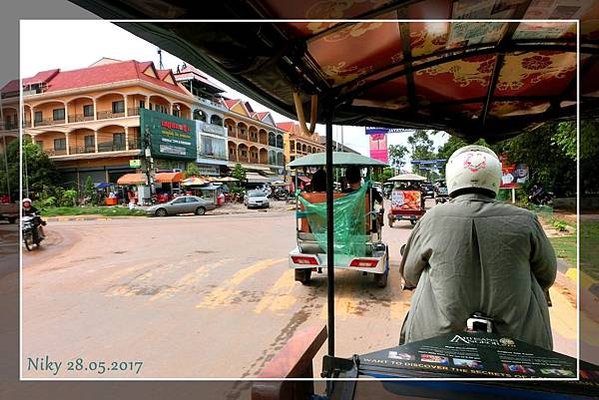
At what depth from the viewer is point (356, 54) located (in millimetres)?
1898

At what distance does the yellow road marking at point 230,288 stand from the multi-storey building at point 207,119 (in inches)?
85.8

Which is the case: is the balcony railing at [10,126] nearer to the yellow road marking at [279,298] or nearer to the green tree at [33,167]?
the green tree at [33,167]

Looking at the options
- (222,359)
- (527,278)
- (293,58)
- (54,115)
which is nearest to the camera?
(527,278)

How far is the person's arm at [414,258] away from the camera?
4.79ft

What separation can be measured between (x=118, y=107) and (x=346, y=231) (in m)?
3.44

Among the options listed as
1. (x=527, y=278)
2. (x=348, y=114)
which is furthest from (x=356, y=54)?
(x=527, y=278)

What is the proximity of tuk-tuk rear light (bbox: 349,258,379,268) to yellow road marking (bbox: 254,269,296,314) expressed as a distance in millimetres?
796

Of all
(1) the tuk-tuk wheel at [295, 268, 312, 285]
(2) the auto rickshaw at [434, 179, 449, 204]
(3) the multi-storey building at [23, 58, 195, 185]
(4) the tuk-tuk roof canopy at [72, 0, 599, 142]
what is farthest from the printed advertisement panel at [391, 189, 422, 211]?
(3) the multi-storey building at [23, 58, 195, 185]

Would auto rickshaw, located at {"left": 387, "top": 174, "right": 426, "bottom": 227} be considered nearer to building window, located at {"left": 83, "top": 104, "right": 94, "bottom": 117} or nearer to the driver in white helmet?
the driver in white helmet

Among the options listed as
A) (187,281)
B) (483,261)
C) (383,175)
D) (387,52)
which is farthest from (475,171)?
(187,281)

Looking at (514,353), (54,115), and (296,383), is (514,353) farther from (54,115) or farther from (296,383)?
(54,115)

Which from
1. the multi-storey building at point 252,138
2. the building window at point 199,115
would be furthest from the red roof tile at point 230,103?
the building window at point 199,115

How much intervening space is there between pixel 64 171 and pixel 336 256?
3545mm

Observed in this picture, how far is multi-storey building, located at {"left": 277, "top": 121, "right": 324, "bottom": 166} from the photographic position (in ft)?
8.71
